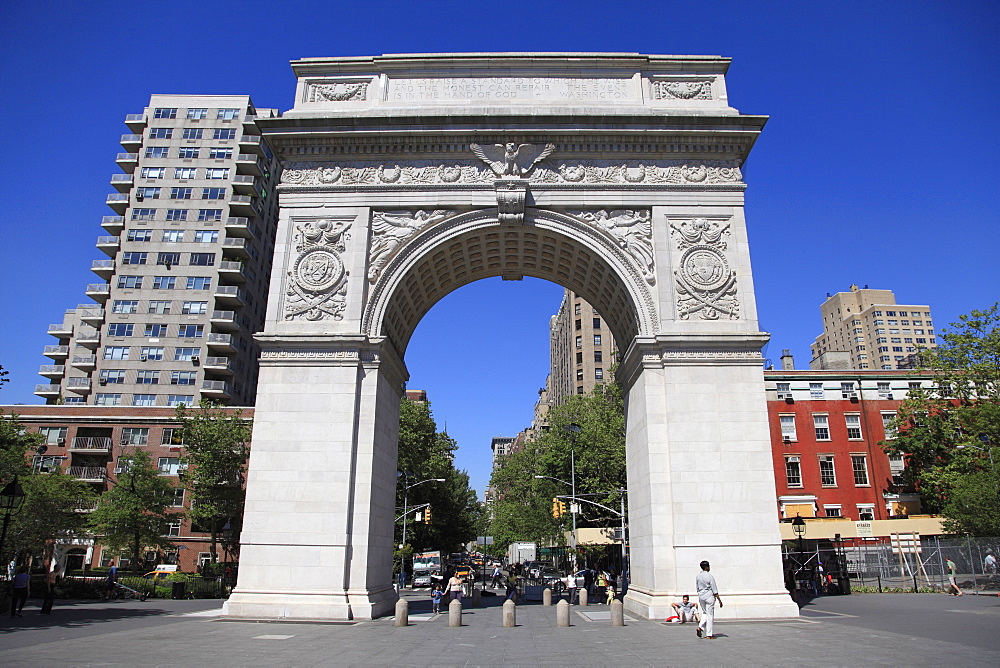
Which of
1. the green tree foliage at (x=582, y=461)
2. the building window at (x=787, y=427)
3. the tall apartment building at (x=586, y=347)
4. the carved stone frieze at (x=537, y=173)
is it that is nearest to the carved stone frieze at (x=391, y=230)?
the carved stone frieze at (x=537, y=173)

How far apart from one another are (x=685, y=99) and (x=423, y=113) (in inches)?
394

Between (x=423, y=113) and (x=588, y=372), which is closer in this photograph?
(x=423, y=113)

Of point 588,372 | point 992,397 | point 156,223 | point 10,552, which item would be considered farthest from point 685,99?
point 588,372

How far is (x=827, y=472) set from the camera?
4903 centimetres

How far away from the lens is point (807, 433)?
163ft

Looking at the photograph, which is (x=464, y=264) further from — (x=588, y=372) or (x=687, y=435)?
(x=588, y=372)

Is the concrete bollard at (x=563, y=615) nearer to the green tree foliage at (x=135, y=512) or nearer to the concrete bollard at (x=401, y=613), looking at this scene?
the concrete bollard at (x=401, y=613)

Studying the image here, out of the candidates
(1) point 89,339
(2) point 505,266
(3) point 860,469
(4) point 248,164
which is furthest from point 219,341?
(3) point 860,469

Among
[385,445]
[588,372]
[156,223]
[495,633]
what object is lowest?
[495,633]

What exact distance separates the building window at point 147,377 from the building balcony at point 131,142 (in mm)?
25571

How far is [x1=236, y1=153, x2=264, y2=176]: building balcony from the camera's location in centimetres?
6950

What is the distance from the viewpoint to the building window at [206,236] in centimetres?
6781

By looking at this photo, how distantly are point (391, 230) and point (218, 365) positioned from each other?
47146mm

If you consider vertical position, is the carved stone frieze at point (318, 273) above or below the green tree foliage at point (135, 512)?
above
